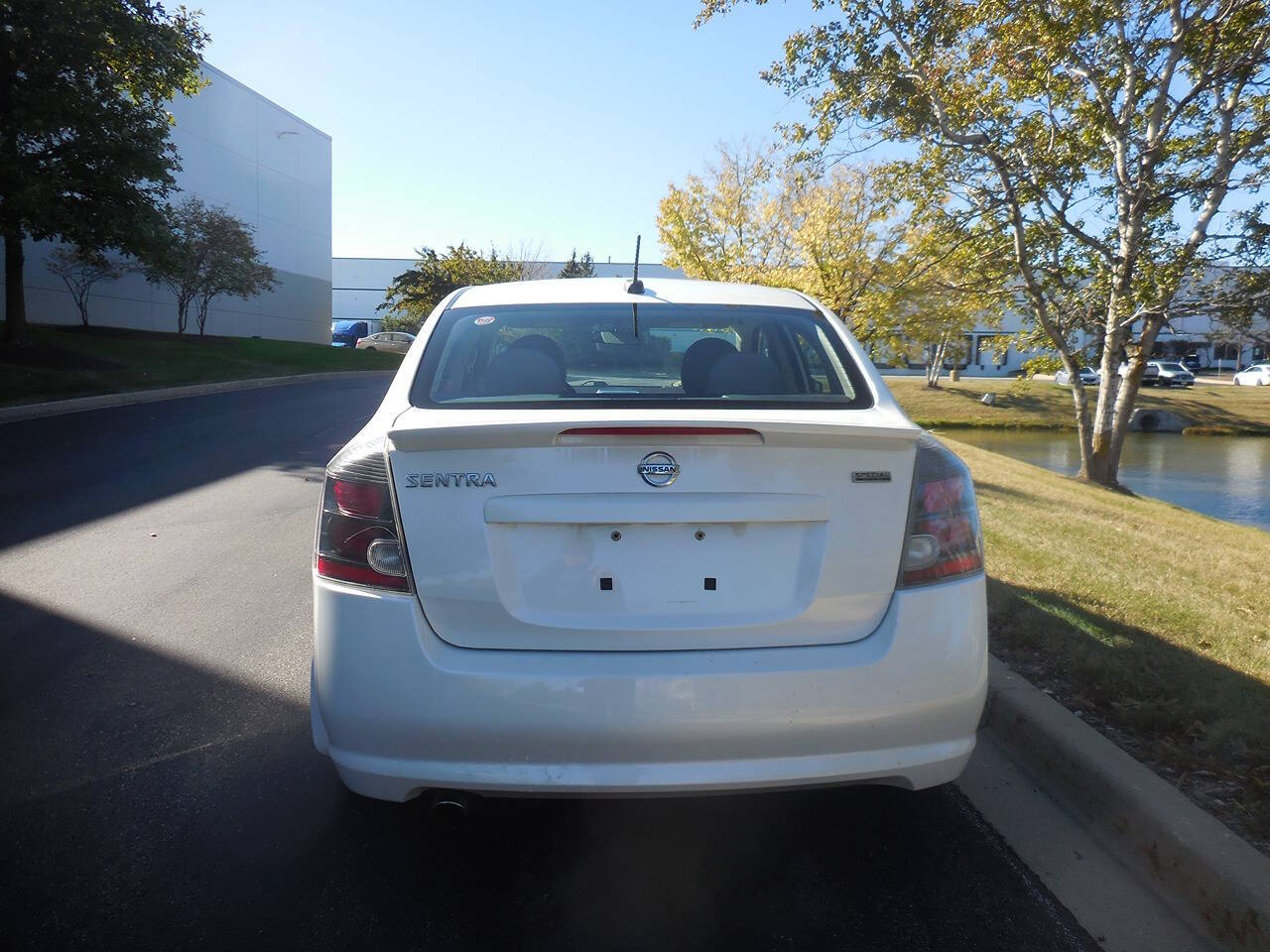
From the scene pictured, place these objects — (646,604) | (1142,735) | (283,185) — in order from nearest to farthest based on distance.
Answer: (646,604) → (1142,735) → (283,185)

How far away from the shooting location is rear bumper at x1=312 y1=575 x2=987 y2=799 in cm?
250

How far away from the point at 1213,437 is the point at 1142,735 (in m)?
35.1

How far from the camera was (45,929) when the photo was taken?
259 centimetres

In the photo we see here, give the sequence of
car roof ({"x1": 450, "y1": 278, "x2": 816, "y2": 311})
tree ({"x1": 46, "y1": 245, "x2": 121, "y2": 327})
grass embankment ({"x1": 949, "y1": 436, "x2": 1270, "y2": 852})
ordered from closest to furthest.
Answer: grass embankment ({"x1": 949, "y1": 436, "x2": 1270, "y2": 852}) → car roof ({"x1": 450, "y1": 278, "x2": 816, "y2": 311}) → tree ({"x1": 46, "y1": 245, "x2": 121, "y2": 327})

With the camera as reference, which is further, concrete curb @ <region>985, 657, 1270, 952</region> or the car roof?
the car roof

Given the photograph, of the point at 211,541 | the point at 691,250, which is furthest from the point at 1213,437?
the point at 211,541

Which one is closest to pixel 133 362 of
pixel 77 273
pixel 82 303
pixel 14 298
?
pixel 14 298

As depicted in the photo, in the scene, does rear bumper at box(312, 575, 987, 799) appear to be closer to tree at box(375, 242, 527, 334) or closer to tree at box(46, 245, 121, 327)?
tree at box(46, 245, 121, 327)

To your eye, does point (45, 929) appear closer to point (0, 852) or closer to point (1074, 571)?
point (0, 852)

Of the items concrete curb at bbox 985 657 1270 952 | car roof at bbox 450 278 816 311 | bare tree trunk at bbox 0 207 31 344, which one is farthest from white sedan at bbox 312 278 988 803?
bare tree trunk at bbox 0 207 31 344

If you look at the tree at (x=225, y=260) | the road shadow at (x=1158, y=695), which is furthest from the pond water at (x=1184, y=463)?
the tree at (x=225, y=260)

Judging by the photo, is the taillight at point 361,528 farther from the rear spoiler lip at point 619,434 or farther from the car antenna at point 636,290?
the car antenna at point 636,290

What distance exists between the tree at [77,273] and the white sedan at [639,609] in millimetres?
28015

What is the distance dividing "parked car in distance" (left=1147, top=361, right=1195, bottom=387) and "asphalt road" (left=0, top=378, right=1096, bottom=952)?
5878cm
